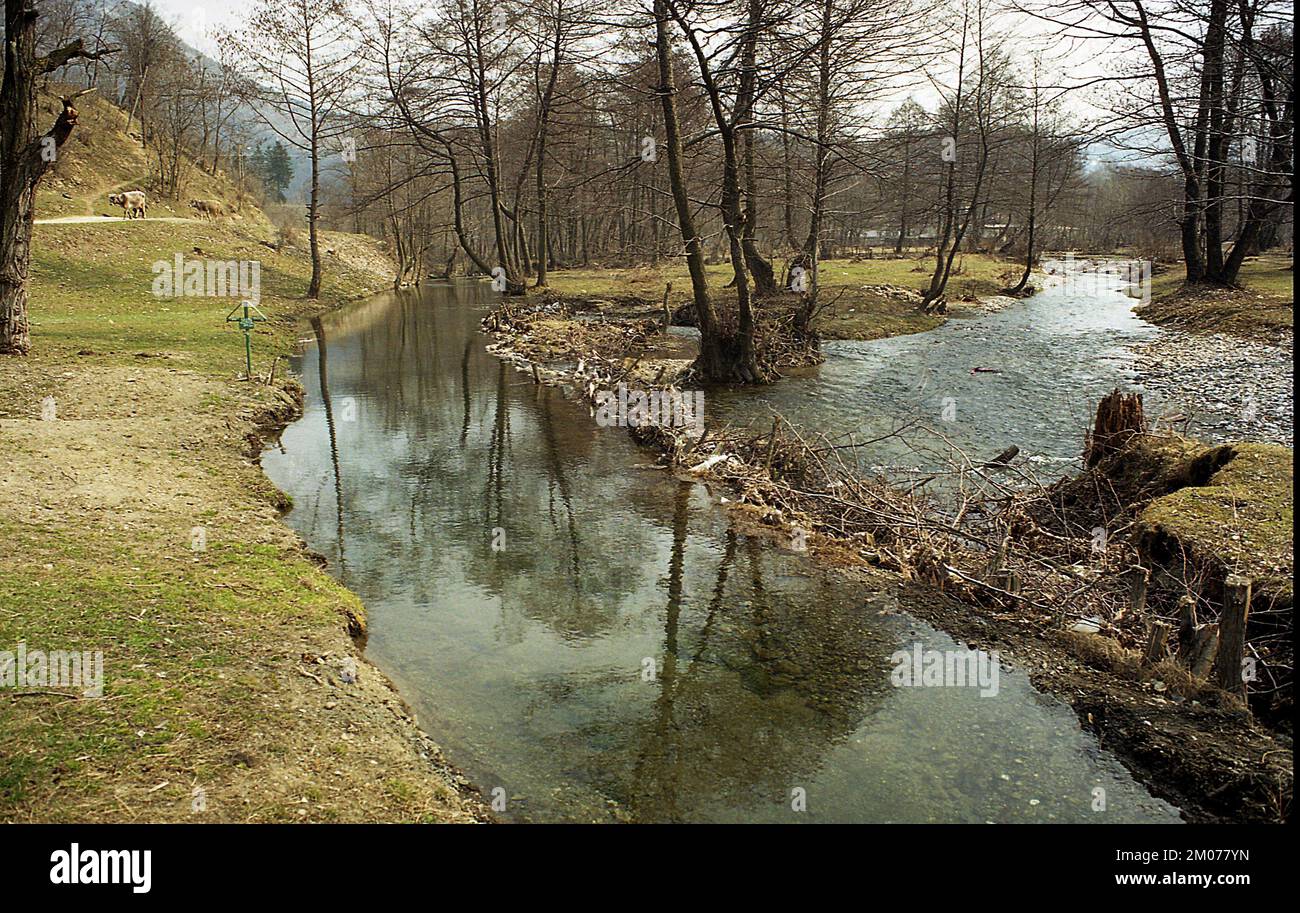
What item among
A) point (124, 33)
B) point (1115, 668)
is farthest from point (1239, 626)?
point (124, 33)

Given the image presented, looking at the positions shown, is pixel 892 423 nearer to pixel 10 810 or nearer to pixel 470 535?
pixel 470 535

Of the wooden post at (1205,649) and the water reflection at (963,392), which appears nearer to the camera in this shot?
the wooden post at (1205,649)

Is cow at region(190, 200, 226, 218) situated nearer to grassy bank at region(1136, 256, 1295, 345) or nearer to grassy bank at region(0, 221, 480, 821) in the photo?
grassy bank at region(0, 221, 480, 821)

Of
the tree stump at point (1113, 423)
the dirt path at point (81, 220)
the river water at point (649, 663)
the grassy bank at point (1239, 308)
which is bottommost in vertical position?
the river water at point (649, 663)

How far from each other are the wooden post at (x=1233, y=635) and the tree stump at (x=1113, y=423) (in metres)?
4.62

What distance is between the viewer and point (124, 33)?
51250 mm

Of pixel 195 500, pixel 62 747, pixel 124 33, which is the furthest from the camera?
pixel 124 33

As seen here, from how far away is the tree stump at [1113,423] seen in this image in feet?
31.4

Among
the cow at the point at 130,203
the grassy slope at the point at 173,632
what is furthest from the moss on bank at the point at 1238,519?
the cow at the point at 130,203

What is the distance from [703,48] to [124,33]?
52.5 meters

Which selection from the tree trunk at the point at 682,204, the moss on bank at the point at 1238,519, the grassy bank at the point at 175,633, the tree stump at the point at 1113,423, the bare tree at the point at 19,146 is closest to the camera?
the grassy bank at the point at 175,633

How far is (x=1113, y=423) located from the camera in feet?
31.8

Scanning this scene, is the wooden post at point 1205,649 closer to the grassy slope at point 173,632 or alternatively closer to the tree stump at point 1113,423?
the tree stump at point 1113,423

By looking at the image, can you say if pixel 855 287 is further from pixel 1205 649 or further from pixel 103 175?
pixel 103 175
